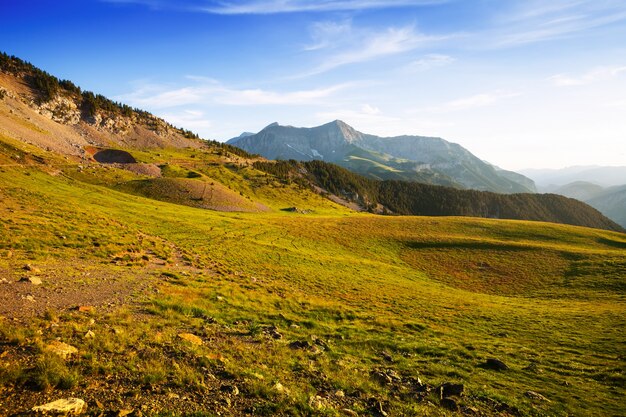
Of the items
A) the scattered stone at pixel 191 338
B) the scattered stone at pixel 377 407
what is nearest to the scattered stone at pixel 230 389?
the scattered stone at pixel 191 338

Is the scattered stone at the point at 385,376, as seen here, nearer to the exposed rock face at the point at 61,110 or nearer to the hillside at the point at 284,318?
the hillside at the point at 284,318

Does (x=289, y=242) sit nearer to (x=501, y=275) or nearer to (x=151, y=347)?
(x=501, y=275)

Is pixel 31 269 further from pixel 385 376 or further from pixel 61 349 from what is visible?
pixel 385 376

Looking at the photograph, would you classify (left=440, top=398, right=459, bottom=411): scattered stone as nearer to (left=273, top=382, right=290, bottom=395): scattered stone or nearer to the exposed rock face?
(left=273, top=382, right=290, bottom=395): scattered stone

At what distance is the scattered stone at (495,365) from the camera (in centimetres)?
1736

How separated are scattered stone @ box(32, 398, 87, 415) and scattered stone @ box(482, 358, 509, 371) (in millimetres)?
19822

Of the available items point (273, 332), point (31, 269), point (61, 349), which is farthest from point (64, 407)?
point (31, 269)

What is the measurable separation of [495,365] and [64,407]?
818 inches

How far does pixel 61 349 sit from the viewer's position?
10430 millimetres

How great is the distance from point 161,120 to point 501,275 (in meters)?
212

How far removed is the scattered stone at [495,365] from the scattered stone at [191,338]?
54.7 feet

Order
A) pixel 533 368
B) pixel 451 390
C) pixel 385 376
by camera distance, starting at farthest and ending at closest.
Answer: pixel 533 368
pixel 385 376
pixel 451 390

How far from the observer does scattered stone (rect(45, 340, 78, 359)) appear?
1014 cm

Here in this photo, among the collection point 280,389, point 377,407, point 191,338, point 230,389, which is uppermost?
point 230,389
